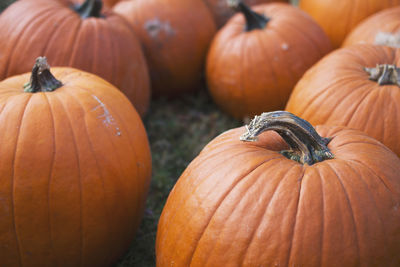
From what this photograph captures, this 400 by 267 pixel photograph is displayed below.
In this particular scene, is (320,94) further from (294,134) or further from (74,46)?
(74,46)

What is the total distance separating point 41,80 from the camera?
7.13 ft

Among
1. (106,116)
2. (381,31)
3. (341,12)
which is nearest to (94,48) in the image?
(106,116)

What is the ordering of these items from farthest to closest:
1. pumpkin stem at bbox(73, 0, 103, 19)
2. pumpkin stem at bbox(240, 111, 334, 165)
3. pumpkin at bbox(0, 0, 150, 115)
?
pumpkin stem at bbox(73, 0, 103, 19) → pumpkin at bbox(0, 0, 150, 115) → pumpkin stem at bbox(240, 111, 334, 165)

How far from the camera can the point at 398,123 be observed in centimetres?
229

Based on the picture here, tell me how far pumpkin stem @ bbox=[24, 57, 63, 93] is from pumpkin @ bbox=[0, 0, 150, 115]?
0.76m

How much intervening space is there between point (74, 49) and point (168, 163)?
116 centimetres

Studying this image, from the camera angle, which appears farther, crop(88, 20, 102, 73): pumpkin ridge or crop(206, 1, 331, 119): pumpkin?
crop(206, 1, 331, 119): pumpkin

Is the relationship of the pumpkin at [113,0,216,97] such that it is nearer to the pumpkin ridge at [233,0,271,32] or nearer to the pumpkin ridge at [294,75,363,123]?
the pumpkin ridge at [233,0,271,32]

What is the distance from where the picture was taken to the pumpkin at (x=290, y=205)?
60.8 inches

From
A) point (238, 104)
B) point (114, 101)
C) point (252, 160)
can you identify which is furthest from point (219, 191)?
point (238, 104)

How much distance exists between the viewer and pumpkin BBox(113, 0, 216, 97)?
3881 mm

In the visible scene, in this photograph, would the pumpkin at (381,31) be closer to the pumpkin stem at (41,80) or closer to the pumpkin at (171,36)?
the pumpkin at (171,36)

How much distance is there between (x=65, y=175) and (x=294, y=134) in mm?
1128

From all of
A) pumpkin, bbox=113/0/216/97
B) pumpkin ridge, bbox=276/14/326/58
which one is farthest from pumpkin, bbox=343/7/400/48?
pumpkin, bbox=113/0/216/97
